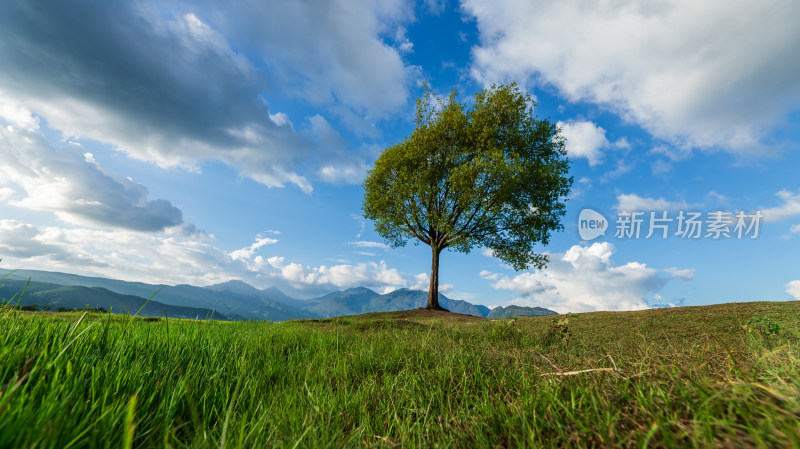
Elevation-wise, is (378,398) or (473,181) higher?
(473,181)

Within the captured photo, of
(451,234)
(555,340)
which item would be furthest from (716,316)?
(451,234)

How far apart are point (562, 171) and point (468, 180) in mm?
7513

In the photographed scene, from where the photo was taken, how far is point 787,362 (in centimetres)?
198

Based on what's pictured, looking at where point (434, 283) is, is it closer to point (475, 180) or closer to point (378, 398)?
point (475, 180)

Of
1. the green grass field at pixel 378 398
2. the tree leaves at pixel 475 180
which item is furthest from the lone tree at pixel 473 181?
the green grass field at pixel 378 398

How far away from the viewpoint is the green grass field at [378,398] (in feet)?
4.50

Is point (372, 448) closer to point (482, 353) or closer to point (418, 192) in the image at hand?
point (482, 353)

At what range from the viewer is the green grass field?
1.37 metres

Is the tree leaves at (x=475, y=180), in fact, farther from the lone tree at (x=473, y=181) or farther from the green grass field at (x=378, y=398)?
the green grass field at (x=378, y=398)

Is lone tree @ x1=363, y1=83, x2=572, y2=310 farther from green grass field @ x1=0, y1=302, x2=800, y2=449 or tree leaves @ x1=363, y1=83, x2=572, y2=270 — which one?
green grass field @ x1=0, y1=302, x2=800, y2=449

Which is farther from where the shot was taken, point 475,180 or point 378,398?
point 475,180

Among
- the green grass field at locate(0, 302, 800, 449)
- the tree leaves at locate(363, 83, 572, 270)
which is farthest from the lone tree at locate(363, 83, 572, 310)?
the green grass field at locate(0, 302, 800, 449)

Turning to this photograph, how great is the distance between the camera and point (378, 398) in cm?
301

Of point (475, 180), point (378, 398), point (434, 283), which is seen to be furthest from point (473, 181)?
point (378, 398)
